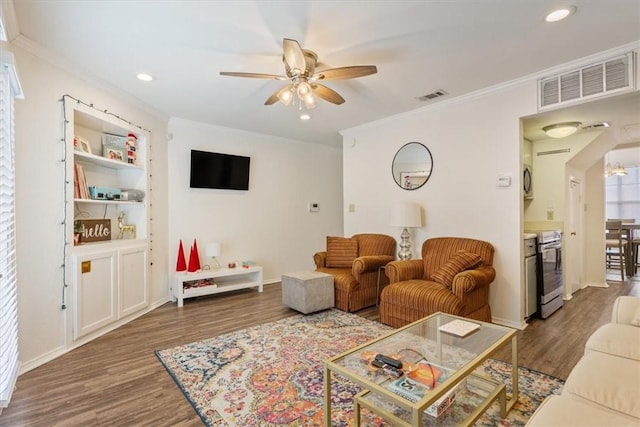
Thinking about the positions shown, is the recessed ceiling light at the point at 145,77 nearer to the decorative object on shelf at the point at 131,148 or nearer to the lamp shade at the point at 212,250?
the decorative object on shelf at the point at 131,148

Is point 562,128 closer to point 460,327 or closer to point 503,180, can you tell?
point 503,180

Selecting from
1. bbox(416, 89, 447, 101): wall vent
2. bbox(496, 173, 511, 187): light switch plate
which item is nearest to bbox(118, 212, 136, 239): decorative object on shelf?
bbox(416, 89, 447, 101): wall vent

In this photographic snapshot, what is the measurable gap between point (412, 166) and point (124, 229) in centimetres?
372

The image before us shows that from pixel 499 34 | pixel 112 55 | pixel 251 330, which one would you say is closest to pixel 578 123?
pixel 499 34

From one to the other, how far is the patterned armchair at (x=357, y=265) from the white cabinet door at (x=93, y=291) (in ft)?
7.84

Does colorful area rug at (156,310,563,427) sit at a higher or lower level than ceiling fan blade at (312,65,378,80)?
lower

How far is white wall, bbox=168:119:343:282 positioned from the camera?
14.7ft

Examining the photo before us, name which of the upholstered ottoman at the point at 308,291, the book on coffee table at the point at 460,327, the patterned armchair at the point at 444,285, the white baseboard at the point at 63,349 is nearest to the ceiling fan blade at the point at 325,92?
the patterned armchair at the point at 444,285

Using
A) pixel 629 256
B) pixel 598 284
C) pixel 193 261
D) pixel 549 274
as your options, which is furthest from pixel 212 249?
pixel 629 256

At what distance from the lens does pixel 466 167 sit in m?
3.61

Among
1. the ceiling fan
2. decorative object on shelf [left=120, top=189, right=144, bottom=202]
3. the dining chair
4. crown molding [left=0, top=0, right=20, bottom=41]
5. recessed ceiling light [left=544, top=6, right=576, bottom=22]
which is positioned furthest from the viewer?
the dining chair

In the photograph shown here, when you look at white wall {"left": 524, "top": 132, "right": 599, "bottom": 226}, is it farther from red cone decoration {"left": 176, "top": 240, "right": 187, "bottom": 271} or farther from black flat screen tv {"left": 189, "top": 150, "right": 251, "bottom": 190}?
red cone decoration {"left": 176, "top": 240, "right": 187, "bottom": 271}

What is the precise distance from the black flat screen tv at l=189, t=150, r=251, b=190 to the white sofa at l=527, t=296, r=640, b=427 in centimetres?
445

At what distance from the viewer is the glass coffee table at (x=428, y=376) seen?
4.62ft
